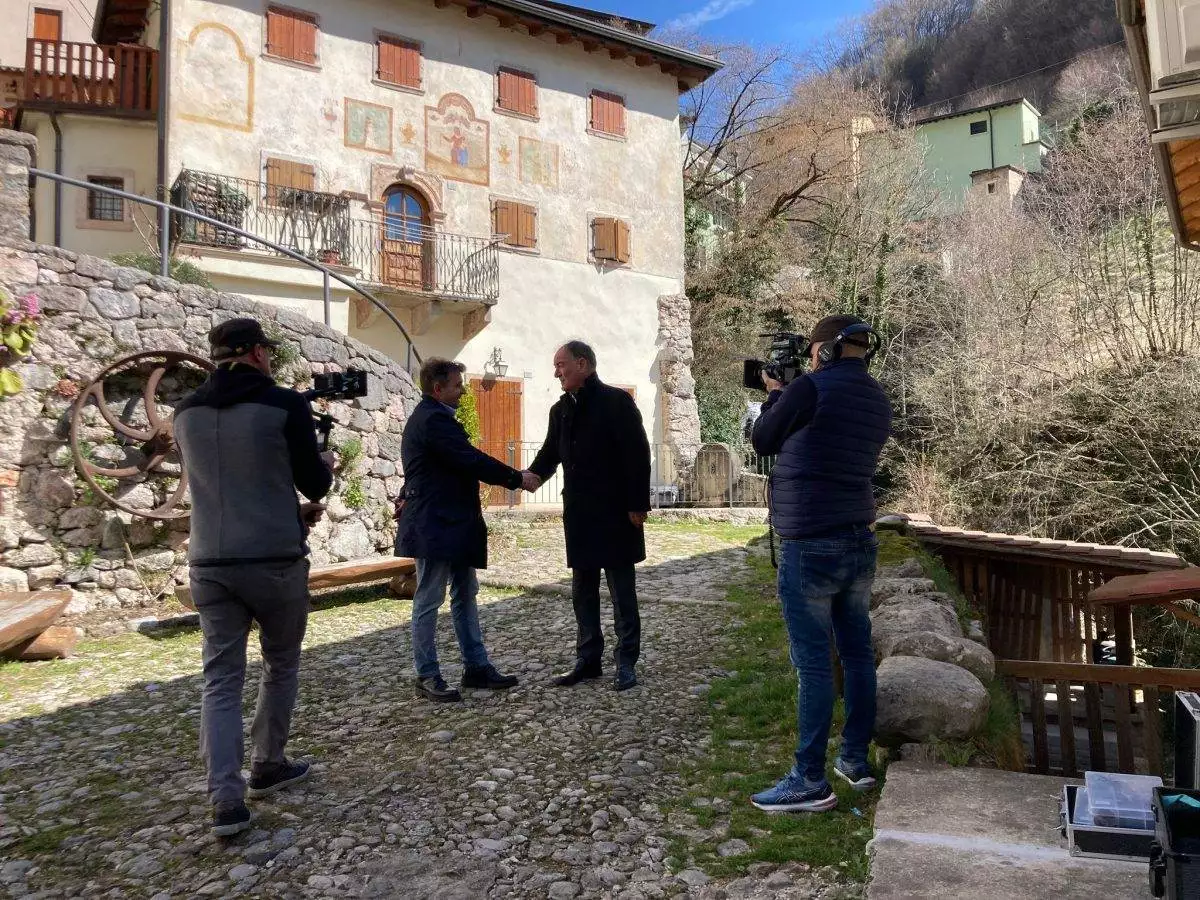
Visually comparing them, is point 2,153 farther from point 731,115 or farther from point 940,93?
point 940,93

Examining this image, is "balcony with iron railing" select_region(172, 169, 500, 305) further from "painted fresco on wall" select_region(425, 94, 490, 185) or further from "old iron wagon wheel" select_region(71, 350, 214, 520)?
"old iron wagon wheel" select_region(71, 350, 214, 520)

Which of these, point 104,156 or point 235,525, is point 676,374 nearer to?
point 104,156

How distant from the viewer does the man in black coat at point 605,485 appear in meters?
4.66

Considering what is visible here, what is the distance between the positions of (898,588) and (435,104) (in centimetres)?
1527

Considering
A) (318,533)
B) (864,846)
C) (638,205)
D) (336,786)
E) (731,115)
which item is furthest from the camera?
(731,115)

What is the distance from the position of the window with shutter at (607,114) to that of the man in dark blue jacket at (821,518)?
1732 centimetres

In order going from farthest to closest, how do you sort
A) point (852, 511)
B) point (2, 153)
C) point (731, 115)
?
point (731, 115) < point (2, 153) < point (852, 511)

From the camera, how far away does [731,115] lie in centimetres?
2477

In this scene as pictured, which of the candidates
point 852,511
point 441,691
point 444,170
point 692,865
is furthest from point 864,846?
point 444,170

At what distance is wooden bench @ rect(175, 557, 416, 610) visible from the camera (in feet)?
22.0

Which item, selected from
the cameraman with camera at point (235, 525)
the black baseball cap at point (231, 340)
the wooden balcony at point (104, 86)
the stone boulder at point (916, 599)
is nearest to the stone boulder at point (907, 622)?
the stone boulder at point (916, 599)

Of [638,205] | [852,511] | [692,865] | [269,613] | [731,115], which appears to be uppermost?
[731,115]

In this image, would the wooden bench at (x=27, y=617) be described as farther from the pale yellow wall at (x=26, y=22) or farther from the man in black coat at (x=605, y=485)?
the pale yellow wall at (x=26, y=22)

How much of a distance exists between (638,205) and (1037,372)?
9.92 m
